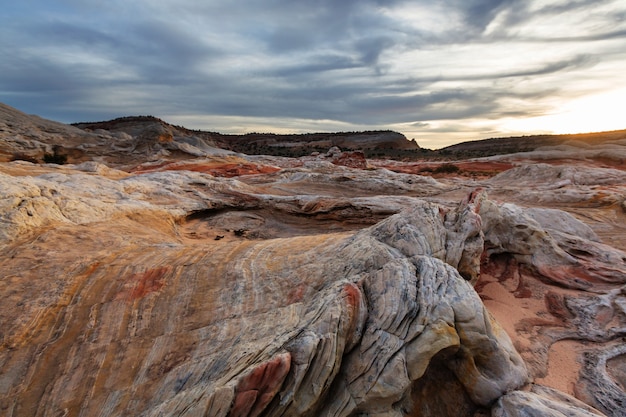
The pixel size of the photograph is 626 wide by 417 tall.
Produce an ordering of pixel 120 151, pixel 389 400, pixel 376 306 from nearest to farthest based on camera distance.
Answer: pixel 389 400
pixel 376 306
pixel 120 151

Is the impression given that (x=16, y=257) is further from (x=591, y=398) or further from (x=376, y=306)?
(x=591, y=398)

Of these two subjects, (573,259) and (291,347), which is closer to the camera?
(291,347)

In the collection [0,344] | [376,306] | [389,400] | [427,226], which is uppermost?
[427,226]

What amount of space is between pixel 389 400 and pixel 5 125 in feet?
110

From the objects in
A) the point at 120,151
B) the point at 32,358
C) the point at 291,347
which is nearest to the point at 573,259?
the point at 291,347

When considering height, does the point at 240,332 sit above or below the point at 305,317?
below

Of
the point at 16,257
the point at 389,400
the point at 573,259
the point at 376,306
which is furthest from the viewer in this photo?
the point at 573,259

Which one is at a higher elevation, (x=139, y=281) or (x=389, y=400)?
(x=139, y=281)

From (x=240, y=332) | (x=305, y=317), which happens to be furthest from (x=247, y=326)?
(x=305, y=317)

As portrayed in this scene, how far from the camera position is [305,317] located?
3965mm

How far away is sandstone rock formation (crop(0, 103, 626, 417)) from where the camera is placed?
3.39 meters

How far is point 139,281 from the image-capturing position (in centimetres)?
491

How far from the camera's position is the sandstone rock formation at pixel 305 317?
11.1ft

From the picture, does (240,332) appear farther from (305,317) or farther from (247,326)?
(305,317)
